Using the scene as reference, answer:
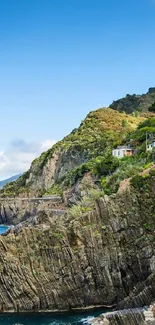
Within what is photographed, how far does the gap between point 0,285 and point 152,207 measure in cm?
1384

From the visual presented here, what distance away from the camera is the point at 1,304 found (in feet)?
129

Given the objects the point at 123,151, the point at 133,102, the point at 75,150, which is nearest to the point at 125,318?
the point at 123,151

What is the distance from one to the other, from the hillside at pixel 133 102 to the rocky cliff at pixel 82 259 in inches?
5386

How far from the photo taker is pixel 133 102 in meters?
190

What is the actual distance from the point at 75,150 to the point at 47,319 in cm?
9190

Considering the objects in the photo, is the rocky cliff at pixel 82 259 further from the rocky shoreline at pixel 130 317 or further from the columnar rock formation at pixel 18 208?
the columnar rock formation at pixel 18 208

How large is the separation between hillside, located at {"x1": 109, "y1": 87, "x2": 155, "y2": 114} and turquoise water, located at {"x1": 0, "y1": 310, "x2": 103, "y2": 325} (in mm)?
143353

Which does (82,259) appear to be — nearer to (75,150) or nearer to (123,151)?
(123,151)

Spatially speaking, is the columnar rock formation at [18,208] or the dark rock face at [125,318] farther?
the columnar rock formation at [18,208]

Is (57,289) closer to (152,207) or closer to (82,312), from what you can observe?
(82,312)

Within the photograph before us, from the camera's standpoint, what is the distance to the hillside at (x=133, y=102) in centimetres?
18121

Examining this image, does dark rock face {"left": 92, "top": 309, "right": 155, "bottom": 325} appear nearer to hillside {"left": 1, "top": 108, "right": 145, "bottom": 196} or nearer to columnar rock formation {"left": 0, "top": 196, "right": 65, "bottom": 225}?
columnar rock formation {"left": 0, "top": 196, "right": 65, "bottom": 225}

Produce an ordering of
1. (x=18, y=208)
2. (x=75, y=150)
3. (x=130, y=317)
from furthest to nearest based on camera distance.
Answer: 1. (x=75, y=150)
2. (x=18, y=208)
3. (x=130, y=317)

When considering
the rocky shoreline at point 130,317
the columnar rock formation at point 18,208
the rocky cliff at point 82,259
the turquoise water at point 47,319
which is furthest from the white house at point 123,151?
the rocky shoreline at point 130,317
